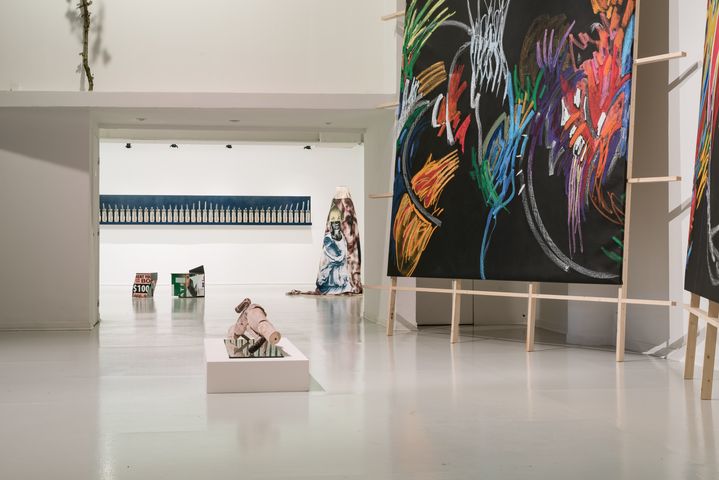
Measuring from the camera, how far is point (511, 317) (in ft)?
35.0

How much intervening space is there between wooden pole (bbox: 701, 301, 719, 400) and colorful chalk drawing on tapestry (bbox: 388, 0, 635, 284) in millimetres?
1847

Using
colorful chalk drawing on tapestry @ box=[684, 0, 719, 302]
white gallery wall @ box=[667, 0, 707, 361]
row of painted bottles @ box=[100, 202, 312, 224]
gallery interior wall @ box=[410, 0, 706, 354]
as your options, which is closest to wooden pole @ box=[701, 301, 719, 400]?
colorful chalk drawing on tapestry @ box=[684, 0, 719, 302]

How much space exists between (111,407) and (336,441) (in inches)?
61.8

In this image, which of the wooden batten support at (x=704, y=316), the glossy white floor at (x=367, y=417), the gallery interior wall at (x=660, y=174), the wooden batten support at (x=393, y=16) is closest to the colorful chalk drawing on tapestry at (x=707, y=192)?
the wooden batten support at (x=704, y=316)

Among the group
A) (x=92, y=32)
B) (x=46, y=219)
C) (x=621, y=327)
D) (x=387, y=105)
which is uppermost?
(x=92, y=32)

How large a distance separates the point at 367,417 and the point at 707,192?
2.40 metres

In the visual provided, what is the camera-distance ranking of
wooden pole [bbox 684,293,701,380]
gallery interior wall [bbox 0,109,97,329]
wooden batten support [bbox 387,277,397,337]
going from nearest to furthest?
1. wooden pole [bbox 684,293,701,380]
2. wooden batten support [bbox 387,277,397,337]
3. gallery interior wall [bbox 0,109,97,329]

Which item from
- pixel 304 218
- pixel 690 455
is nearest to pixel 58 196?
pixel 690 455

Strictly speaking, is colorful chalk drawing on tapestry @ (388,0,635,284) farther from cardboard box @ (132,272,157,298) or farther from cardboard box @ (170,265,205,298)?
cardboard box @ (132,272,157,298)

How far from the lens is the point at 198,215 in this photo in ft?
63.9

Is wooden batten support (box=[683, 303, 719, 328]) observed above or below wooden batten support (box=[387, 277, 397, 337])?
above

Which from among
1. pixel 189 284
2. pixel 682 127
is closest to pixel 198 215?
pixel 189 284

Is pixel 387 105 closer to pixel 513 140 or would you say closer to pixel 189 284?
pixel 513 140

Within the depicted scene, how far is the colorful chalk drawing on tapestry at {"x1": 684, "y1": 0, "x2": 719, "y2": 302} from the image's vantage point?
4.83 meters
